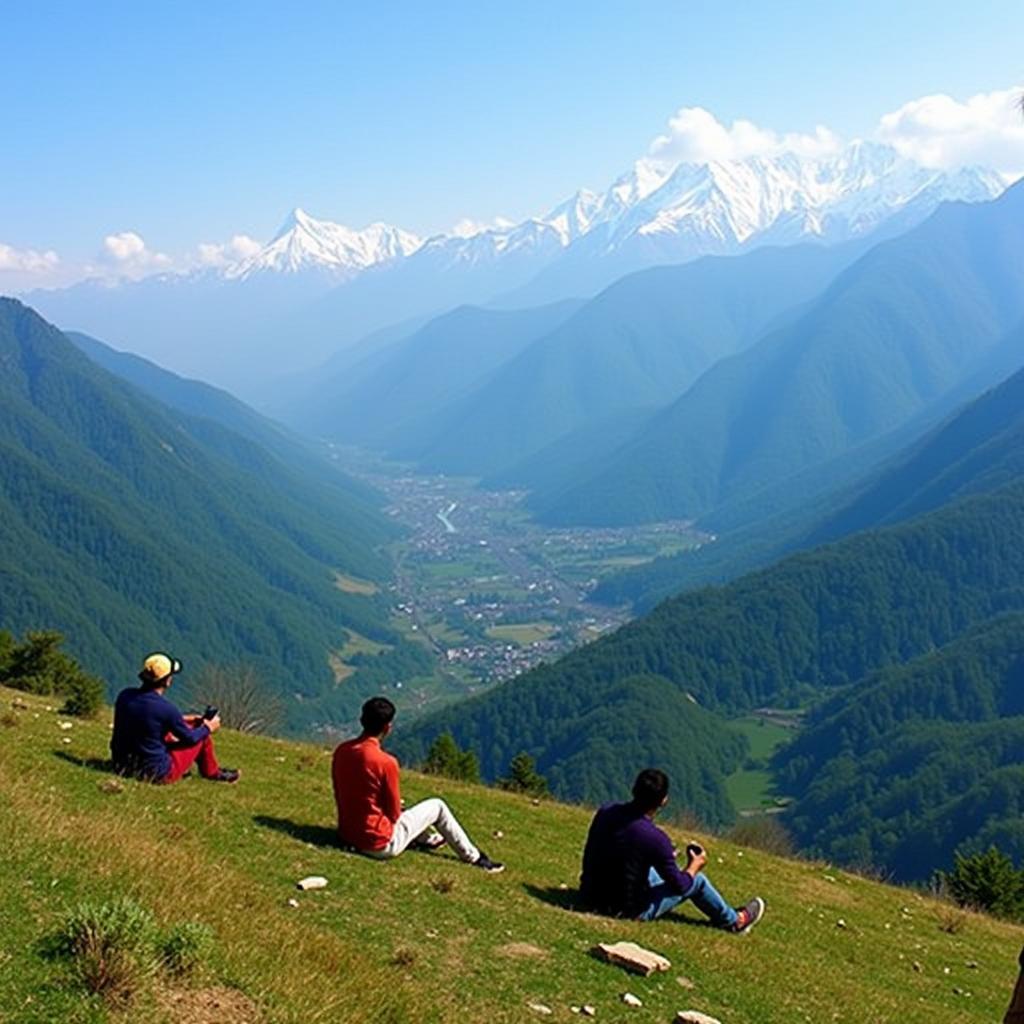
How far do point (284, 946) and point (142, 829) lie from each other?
4468mm

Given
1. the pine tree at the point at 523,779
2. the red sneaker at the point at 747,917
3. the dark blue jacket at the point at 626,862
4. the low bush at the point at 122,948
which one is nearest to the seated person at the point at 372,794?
the dark blue jacket at the point at 626,862

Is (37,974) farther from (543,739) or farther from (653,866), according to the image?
(543,739)

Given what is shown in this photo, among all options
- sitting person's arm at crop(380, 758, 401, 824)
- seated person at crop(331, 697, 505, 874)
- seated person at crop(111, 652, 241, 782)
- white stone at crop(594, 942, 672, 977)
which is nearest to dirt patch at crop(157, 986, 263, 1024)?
white stone at crop(594, 942, 672, 977)

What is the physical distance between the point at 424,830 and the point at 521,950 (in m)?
3.54

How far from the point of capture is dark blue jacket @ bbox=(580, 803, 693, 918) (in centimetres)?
1280

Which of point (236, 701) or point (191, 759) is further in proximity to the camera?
point (236, 701)

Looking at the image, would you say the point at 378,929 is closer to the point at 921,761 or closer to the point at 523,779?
the point at 523,779

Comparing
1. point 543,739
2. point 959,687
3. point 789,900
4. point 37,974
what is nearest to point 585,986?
point 37,974

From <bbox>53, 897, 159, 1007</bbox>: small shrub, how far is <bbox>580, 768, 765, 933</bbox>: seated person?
6.96m

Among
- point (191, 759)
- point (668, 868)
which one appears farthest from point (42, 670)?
point (668, 868)

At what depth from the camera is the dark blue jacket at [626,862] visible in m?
12.8

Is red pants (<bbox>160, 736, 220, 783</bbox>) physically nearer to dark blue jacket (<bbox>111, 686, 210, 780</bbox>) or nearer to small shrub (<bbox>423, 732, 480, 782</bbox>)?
dark blue jacket (<bbox>111, 686, 210, 780</bbox>)

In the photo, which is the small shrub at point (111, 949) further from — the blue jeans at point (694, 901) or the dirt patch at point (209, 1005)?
the blue jeans at point (694, 901)

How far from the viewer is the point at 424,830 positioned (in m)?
14.1
